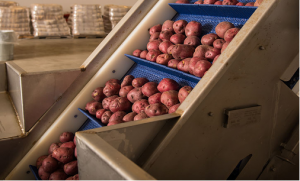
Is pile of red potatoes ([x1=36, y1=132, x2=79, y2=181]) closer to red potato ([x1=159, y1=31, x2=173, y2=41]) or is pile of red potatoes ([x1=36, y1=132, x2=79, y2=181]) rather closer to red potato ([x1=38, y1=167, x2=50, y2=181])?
red potato ([x1=38, y1=167, x2=50, y2=181])

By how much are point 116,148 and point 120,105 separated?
89 centimetres

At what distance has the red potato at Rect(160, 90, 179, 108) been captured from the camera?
168 cm

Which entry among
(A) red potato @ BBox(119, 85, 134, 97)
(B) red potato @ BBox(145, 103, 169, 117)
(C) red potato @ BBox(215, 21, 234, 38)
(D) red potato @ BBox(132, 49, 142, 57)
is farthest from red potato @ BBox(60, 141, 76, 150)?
(C) red potato @ BBox(215, 21, 234, 38)

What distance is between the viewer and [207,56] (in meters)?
1.73

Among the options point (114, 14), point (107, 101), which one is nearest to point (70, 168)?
point (107, 101)

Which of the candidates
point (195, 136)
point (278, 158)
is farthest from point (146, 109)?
point (278, 158)

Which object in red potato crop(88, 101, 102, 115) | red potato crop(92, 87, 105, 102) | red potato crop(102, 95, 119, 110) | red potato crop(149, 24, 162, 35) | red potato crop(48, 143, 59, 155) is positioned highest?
red potato crop(149, 24, 162, 35)

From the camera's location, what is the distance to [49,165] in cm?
201

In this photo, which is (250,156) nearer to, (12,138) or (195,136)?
(195,136)

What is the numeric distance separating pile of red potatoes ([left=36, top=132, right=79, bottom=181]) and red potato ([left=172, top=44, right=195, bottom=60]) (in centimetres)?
103

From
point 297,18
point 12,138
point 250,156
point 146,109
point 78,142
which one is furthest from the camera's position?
point 12,138

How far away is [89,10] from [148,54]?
421 cm

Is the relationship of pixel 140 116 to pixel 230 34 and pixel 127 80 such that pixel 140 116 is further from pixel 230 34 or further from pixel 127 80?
pixel 230 34

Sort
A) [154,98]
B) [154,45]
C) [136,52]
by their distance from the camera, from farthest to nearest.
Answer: [136,52] < [154,45] < [154,98]
